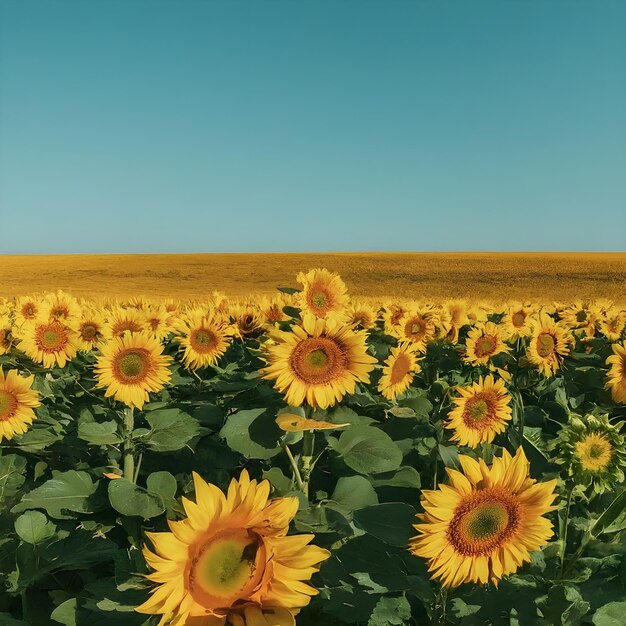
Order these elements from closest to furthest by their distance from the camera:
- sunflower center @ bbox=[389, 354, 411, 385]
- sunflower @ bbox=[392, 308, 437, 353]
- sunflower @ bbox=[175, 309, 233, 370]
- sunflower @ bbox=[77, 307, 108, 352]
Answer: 1. sunflower center @ bbox=[389, 354, 411, 385]
2. sunflower @ bbox=[175, 309, 233, 370]
3. sunflower @ bbox=[77, 307, 108, 352]
4. sunflower @ bbox=[392, 308, 437, 353]

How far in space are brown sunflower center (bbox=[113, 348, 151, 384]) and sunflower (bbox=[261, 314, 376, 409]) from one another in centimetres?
131

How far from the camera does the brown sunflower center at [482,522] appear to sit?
1.89 meters

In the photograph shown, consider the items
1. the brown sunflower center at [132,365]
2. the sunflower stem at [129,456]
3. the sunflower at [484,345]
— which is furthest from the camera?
the sunflower at [484,345]

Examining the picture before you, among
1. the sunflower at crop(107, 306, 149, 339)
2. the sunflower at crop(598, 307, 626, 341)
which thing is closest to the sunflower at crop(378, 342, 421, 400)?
the sunflower at crop(107, 306, 149, 339)

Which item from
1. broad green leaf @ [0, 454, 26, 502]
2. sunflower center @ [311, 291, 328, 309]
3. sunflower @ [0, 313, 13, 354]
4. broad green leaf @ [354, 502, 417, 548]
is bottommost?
broad green leaf @ [0, 454, 26, 502]

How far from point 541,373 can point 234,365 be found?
8.63ft

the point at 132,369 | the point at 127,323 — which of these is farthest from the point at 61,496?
the point at 127,323

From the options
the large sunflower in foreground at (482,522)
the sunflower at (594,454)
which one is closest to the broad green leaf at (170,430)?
the large sunflower in foreground at (482,522)

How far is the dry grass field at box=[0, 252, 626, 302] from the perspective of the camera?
36375 millimetres

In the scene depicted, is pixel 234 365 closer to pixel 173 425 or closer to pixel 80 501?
pixel 173 425

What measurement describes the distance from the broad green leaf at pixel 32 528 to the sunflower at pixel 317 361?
109 centimetres

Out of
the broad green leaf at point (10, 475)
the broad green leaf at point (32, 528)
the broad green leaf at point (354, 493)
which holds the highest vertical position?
the broad green leaf at point (354, 493)

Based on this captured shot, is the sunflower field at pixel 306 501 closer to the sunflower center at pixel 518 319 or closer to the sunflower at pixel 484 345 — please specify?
the sunflower at pixel 484 345

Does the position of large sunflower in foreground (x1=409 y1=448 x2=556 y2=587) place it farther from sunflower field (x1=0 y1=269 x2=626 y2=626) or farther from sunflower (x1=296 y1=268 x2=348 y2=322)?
sunflower (x1=296 y1=268 x2=348 y2=322)
